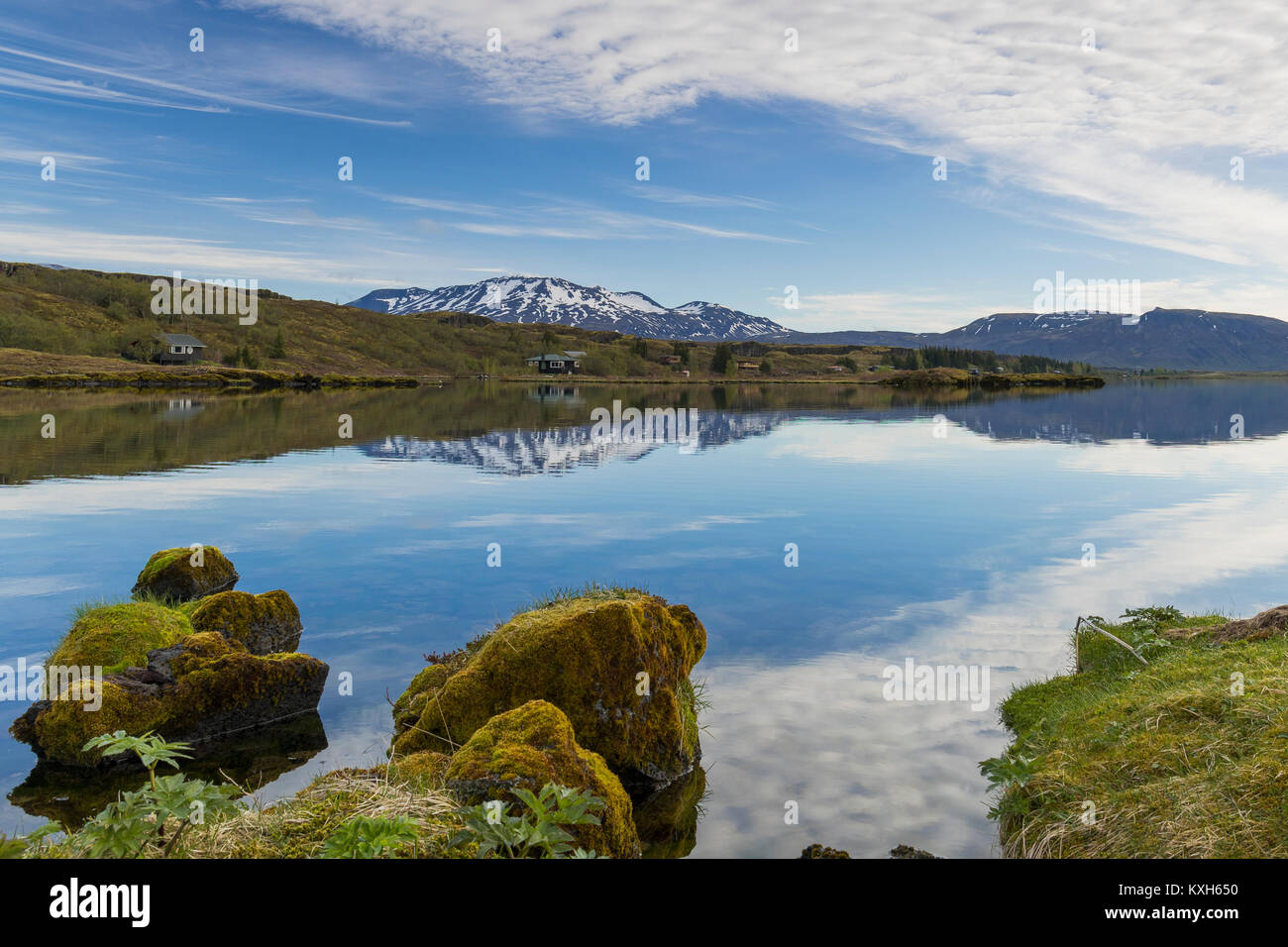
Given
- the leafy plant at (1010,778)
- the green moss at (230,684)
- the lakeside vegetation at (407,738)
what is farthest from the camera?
the green moss at (230,684)

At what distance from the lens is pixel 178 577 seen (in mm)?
19344

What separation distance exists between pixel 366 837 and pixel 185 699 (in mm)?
8873

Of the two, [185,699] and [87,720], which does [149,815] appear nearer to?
[87,720]

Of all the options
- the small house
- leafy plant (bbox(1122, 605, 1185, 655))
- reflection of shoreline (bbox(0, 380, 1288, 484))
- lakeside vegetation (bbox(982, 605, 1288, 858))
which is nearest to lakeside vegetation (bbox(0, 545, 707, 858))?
lakeside vegetation (bbox(982, 605, 1288, 858))

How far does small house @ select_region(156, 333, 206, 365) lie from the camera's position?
622 feet

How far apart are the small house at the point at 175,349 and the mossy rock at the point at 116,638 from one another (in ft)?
666

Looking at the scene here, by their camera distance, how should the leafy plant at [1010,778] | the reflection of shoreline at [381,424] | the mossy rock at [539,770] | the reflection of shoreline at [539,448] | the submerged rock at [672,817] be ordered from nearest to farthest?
→ the mossy rock at [539,770], the leafy plant at [1010,778], the submerged rock at [672,817], the reflection of shoreline at [381,424], the reflection of shoreline at [539,448]

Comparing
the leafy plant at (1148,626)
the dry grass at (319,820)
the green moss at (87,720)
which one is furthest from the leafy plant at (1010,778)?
the green moss at (87,720)

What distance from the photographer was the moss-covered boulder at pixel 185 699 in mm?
11945

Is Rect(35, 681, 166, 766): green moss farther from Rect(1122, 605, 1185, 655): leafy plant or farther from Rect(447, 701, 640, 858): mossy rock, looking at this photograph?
Rect(1122, 605, 1185, 655): leafy plant

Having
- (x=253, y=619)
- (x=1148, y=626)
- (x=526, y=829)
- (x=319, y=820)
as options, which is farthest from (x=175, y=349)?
(x=526, y=829)

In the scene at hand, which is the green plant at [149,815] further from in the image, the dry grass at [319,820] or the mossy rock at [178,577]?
the mossy rock at [178,577]
